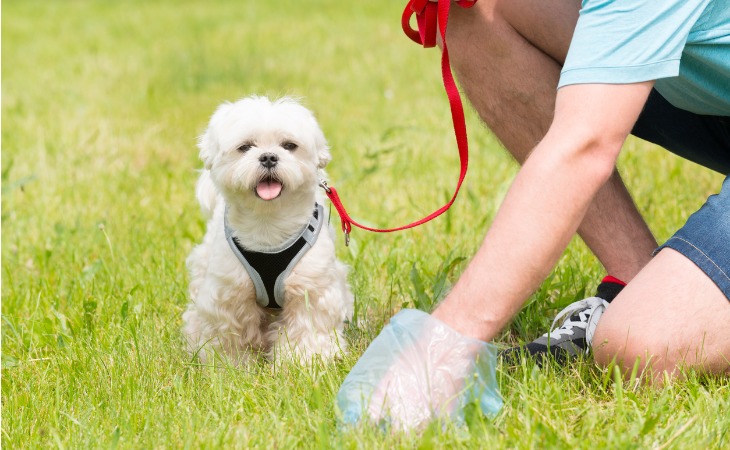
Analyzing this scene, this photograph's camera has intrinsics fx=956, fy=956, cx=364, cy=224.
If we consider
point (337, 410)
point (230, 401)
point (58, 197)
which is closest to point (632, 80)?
point (337, 410)

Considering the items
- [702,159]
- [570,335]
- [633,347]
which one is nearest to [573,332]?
[570,335]

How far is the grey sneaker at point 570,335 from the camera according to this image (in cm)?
243

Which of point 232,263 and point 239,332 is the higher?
point 232,263

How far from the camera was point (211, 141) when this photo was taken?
2.64m

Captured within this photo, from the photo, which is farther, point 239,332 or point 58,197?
point 58,197

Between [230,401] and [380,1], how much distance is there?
890 centimetres

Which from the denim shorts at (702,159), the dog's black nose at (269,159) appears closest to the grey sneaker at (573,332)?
the denim shorts at (702,159)

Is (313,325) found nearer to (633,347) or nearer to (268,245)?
(268,245)

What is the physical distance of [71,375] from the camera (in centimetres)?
248

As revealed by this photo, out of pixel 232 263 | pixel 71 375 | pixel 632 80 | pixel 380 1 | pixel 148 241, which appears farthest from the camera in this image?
pixel 380 1

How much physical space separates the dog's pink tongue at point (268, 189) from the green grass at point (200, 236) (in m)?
0.46

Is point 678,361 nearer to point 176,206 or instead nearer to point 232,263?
point 232,263

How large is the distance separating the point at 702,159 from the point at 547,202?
1041 millimetres

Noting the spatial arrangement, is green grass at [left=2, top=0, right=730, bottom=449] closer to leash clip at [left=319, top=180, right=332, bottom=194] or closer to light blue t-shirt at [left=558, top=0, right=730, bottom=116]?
leash clip at [left=319, top=180, right=332, bottom=194]
